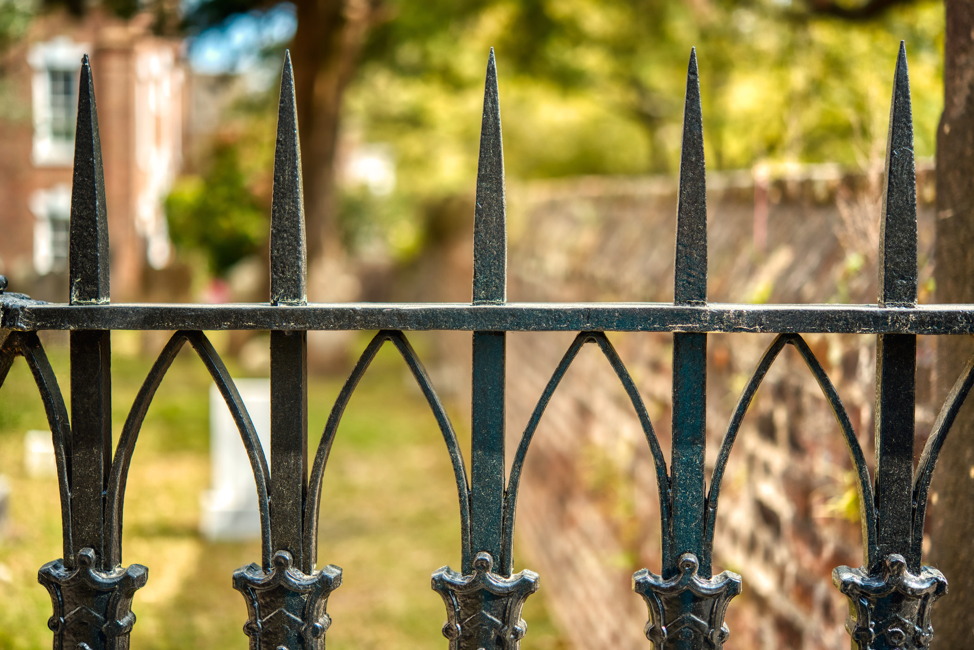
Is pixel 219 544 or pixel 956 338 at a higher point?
pixel 956 338

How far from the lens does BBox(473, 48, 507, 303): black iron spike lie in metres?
1.18

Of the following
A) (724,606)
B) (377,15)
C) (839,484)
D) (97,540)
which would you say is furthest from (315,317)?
(377,15)

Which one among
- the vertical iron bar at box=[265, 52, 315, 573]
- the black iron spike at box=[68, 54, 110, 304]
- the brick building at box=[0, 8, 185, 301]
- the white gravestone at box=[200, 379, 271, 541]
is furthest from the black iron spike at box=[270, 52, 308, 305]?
the brick building at box=[0, 8, 185, 301]

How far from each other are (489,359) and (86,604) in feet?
2.36

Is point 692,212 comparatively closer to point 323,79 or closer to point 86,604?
point 86,604

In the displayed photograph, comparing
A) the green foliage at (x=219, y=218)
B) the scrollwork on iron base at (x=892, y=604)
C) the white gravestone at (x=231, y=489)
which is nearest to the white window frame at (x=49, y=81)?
the green foliage at (x=219, y=218)

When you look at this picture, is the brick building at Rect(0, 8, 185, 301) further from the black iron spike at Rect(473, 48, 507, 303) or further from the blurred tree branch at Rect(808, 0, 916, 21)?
the black iron spike at Rect(473, 48, 507, 303)

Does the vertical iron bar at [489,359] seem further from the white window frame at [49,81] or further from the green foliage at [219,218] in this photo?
the white window frame at [49,81]

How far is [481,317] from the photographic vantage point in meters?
1.17

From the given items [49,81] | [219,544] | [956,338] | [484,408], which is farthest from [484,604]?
[49,81]

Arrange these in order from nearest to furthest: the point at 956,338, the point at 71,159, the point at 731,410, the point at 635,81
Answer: the point at 956,338 < the point at 731,410 < the point at 635,81 < the point at 71,159

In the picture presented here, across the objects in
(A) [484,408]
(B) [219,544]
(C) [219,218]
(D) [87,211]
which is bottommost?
(B) [219,544]

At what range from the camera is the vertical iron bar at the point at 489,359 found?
3.88 ft

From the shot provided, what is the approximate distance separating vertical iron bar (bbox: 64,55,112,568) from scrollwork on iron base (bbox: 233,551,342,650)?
25 cm
